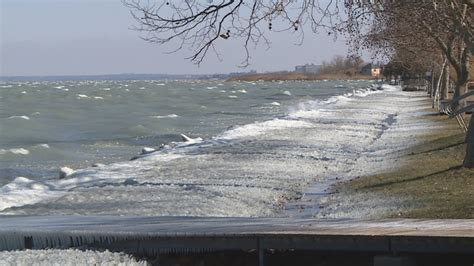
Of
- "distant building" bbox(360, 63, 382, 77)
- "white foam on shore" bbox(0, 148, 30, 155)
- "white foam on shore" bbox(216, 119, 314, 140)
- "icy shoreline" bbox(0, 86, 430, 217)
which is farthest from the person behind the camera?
"distant building" bbox(360, 63, 382, 77)

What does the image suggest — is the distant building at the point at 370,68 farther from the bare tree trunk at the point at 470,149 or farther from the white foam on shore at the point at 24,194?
the bare tree trunk at the point at 470,149

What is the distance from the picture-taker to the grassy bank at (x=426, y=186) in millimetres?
12608

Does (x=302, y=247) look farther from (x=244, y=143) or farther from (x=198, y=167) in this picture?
(x=244, y=143)

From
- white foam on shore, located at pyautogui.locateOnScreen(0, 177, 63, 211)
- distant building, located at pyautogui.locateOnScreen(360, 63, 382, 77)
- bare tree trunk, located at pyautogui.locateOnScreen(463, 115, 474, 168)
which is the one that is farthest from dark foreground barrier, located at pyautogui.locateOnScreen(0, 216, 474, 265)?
distant building, located at pyautogui.locateOnScreen(360, 63, 382, 77)

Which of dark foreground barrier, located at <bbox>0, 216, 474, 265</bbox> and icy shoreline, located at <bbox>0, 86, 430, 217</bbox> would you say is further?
icy shoreline, located at <bbox>0, 86, 430, 217</bbox>

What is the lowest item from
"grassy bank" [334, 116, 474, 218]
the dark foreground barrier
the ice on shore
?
"grassy bank" [334, 116, 474, 218]

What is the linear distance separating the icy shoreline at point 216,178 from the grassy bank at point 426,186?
1.12m

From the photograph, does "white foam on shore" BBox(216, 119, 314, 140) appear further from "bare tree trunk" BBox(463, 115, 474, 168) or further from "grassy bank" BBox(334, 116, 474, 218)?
"bare tree trunk" BBox(463, 115, 474, 168)

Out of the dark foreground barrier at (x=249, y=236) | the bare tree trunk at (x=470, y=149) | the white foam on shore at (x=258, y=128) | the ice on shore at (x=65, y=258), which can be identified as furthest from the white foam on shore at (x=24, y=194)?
the white foam on shore at (x=258, y=128)

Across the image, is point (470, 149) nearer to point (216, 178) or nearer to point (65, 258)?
point (216, 178)

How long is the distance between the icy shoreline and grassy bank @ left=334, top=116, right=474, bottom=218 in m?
1.12

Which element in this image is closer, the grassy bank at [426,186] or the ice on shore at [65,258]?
the ice on shore at [65,258]

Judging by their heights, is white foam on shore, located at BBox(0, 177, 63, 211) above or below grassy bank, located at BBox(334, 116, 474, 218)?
below

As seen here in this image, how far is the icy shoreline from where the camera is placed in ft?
52.2
